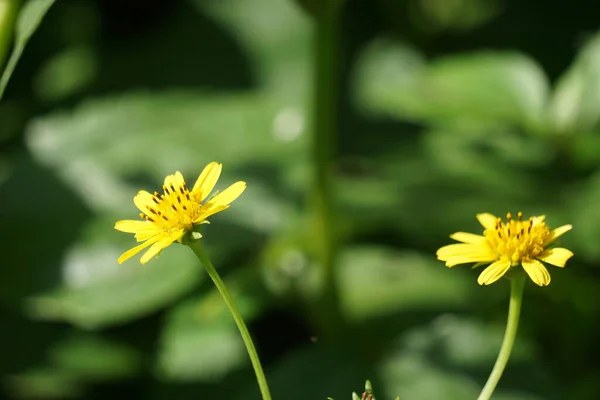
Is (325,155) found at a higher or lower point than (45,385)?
higher

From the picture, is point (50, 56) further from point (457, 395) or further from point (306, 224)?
point (457, 395)

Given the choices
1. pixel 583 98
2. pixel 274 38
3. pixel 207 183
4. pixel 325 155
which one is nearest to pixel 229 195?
pixel 207 183

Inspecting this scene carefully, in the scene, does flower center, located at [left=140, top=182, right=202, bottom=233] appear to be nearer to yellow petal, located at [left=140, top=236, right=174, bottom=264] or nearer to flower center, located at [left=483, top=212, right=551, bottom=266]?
yellow petal, located at [left=140, top=236, right=174, bottom=264]

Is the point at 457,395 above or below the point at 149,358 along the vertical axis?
below

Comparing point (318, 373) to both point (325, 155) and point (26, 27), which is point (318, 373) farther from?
point (26, 27)

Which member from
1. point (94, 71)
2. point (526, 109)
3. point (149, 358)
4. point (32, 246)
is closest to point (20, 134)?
point (94, 71)
